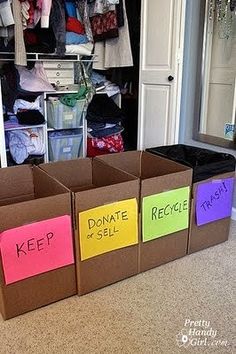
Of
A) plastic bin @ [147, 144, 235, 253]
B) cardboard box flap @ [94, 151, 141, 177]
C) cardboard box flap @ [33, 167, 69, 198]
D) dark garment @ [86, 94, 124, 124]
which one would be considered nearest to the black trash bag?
plastic bin @ [147, 144, 235, 253]

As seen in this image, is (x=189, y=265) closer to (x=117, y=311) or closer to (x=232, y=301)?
(x=232, y=301)

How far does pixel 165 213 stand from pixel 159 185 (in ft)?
0.51

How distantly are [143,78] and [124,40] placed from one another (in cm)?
52

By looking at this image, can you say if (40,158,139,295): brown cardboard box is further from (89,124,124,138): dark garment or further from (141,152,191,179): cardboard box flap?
(89,124,124,138): dark garment

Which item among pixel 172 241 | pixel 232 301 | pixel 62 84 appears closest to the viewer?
pixel 232 301

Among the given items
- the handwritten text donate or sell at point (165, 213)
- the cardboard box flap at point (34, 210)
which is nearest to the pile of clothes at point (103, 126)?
the handwritten text donate or sell at point (165, 213)

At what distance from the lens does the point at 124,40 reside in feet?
10.3

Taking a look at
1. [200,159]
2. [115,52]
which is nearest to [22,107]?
[115,52]

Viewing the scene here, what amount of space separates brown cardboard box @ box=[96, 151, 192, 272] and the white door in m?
0.68

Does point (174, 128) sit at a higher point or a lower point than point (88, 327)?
higher

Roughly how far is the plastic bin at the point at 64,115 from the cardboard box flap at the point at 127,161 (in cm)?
114

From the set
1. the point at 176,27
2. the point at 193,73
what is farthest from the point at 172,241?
the point at 176,27

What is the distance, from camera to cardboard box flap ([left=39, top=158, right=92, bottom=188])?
1.92 meters

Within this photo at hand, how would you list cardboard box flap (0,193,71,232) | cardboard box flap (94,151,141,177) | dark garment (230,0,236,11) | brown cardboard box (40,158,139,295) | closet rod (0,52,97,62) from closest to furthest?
cardboard box flap (0,193,71,232) → brown cardboard box (40,158,139,295) → cardboard box flap (94,151,141,177) → dark garment (230,0,236,11) → closet rod (0,52,97,62)
